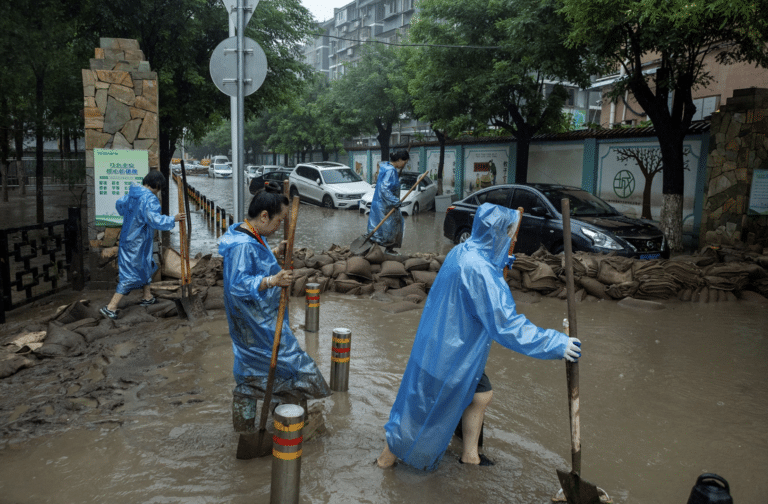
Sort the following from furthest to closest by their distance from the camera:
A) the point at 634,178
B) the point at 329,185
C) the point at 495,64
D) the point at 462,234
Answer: the point at 329,185
the point at 634,178
the point at 495,64
the point at 462,234

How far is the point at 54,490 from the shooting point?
125 inches

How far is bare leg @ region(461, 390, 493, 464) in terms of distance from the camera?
3303 mm

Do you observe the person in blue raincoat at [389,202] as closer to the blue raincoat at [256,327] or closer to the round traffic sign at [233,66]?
the round traffic sign at [233,66]

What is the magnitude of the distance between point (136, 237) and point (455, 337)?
15.2ft

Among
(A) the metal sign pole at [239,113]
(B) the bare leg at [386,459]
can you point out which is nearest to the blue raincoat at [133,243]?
(A) the metal sign pole at [239,113]

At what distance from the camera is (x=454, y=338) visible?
3020 mm

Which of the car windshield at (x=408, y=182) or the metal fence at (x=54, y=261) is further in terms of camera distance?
the car windshield at (x=408, y=182)

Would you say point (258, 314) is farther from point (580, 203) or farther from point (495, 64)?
point (495, 64)

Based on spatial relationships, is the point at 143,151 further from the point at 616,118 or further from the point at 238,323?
the point at 616,118

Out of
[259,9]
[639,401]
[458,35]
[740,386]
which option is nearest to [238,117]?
[639,401]

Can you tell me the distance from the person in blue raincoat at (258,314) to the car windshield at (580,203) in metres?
6.73

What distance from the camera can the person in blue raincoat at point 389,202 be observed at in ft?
29.3

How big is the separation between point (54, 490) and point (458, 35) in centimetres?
1505

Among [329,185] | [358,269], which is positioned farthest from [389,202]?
[329,185]
